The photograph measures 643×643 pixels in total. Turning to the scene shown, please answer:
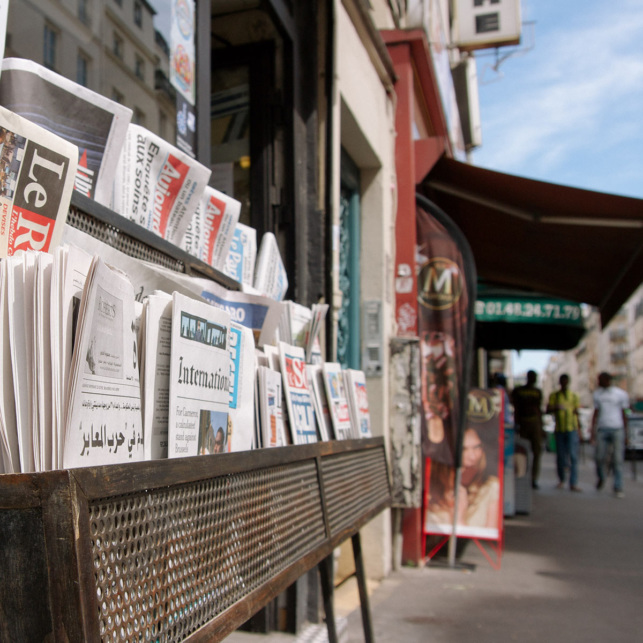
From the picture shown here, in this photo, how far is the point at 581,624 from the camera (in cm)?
333

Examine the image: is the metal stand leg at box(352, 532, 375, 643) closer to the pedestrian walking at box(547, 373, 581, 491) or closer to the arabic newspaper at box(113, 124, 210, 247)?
the arabic newspaper at box(113, 124, 210, 247)

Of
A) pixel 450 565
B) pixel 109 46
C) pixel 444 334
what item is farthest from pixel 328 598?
pixel 444 334

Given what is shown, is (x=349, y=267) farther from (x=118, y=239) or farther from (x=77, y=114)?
(x=77, y=114)

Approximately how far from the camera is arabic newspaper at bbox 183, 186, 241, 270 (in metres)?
1.87

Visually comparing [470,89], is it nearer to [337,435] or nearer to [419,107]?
[419,107]

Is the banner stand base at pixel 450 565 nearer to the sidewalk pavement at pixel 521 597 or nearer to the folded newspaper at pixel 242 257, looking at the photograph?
the sidewalk pavement at pixel 521 597

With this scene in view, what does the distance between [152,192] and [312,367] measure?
73 cm

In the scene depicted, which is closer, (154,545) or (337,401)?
(154,545)

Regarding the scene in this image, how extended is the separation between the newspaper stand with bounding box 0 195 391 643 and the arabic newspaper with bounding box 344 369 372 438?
0.60 meters

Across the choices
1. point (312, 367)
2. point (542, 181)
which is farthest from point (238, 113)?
point (542, 181)

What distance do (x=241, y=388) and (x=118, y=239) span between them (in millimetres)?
432

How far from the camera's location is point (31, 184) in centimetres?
104

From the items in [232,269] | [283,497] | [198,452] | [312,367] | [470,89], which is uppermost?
[470,89]

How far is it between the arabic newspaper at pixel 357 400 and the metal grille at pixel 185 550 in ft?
2.72
